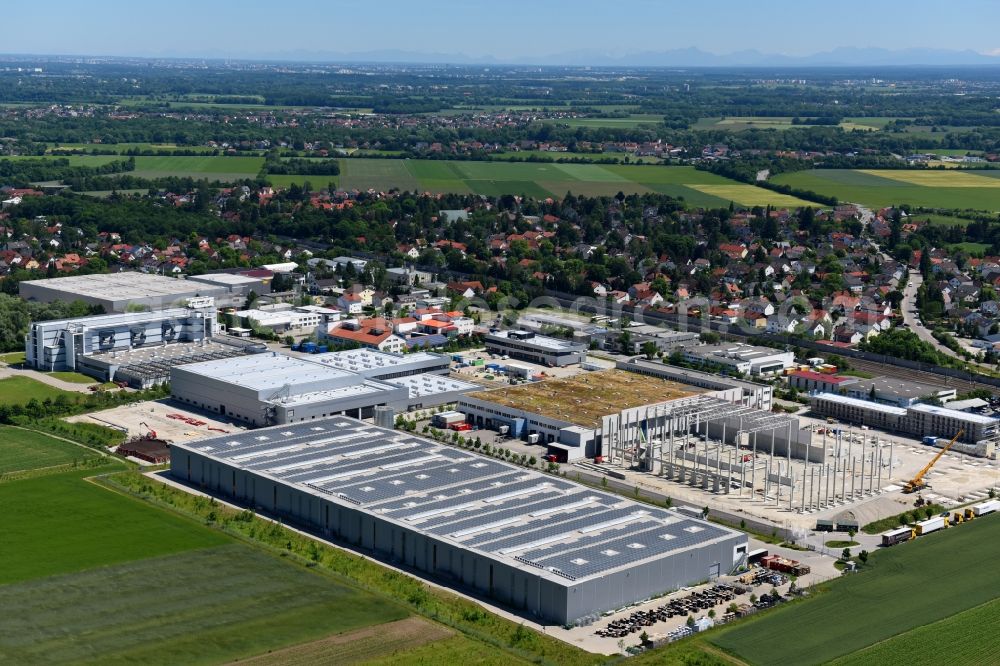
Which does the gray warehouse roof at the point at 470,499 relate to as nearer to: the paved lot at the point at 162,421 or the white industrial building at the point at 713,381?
the paved lot at the point at 162,421

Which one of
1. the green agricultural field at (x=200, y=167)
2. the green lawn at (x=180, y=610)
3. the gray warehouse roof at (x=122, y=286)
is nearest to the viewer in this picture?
the green lawn at (x=180, y=610)

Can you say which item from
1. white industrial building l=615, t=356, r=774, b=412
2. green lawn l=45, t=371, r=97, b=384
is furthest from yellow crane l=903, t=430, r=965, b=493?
green lawn l=45, t=371, r=97, b=384

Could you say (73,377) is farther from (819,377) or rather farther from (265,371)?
(819,377)

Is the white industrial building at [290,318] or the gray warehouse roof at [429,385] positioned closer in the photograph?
the gray warehouse roof at [429,385]

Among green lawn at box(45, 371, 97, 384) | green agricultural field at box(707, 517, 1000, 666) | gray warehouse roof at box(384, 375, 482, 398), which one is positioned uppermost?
gray warehouse roof at box(384, 375, 482, 398)

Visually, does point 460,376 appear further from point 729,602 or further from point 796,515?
point 729,602

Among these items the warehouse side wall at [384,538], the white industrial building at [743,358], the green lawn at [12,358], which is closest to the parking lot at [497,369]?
the white industrial building at [743,358]

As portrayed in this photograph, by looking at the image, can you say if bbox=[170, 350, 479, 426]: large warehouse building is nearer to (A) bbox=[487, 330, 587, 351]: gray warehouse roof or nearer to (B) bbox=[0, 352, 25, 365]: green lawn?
(A) bbox=[487, 330, 587, 351]: gray warehouse roof
